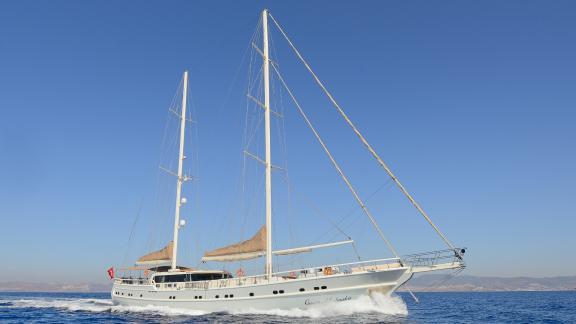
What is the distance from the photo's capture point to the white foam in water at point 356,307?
2348 cm

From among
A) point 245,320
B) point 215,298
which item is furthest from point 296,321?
point 215,298

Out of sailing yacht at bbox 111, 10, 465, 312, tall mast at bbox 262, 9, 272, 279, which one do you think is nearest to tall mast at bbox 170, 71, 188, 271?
sailing yacht at bbox 111, 10, 465, 312

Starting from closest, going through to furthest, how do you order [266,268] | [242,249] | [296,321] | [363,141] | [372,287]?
1. [296,321]
2. [372,287]
3. [363,141]
4. [266,268]
5. [242,249]

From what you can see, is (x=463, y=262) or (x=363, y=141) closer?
(x=463, y=262)

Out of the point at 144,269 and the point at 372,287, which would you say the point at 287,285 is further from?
the point at 144,269

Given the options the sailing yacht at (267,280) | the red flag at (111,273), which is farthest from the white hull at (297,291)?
the red flag at (111,273)

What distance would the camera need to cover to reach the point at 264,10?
31.0 metres

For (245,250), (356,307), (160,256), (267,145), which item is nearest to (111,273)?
(160,256)

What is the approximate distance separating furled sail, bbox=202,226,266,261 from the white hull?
3024mm

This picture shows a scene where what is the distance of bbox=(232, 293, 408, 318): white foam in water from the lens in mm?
23484

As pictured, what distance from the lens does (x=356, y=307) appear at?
23516 mm

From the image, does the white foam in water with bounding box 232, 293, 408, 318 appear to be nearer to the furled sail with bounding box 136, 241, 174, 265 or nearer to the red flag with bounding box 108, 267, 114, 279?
the furled sail with bounding box 136, 241, 174, 265

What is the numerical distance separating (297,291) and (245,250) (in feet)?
20.3

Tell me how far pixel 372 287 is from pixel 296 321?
15.9ft
